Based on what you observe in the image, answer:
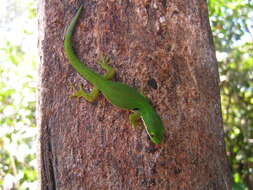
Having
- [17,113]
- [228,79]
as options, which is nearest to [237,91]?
[228,79]

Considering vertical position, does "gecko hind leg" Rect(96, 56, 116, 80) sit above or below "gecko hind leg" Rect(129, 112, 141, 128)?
above

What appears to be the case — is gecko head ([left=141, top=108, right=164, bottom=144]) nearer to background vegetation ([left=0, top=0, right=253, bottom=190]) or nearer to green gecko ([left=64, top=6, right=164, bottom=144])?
green gecko ([left=64, top=6, right=164, bottom=144])

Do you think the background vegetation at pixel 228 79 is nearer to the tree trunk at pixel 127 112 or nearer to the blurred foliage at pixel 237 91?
the blurred foliage at pixel 237 91

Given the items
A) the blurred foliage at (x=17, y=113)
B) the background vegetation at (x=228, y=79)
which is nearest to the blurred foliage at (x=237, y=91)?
the background vegetation at (x=228, y=79)

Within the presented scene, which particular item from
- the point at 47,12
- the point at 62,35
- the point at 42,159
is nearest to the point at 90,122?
the point at 42,159

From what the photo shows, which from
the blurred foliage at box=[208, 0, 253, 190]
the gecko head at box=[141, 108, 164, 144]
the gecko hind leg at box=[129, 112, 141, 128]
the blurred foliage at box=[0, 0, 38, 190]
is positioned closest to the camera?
the gecko head at box=[141, 108, 164, 144]

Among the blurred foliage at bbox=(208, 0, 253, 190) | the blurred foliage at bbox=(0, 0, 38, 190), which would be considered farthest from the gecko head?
the blurred foliage at bbox=(208, 0, 253, 190)

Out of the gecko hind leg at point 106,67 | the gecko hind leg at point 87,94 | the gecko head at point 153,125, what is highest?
the gecko hind leg at point 106,67
